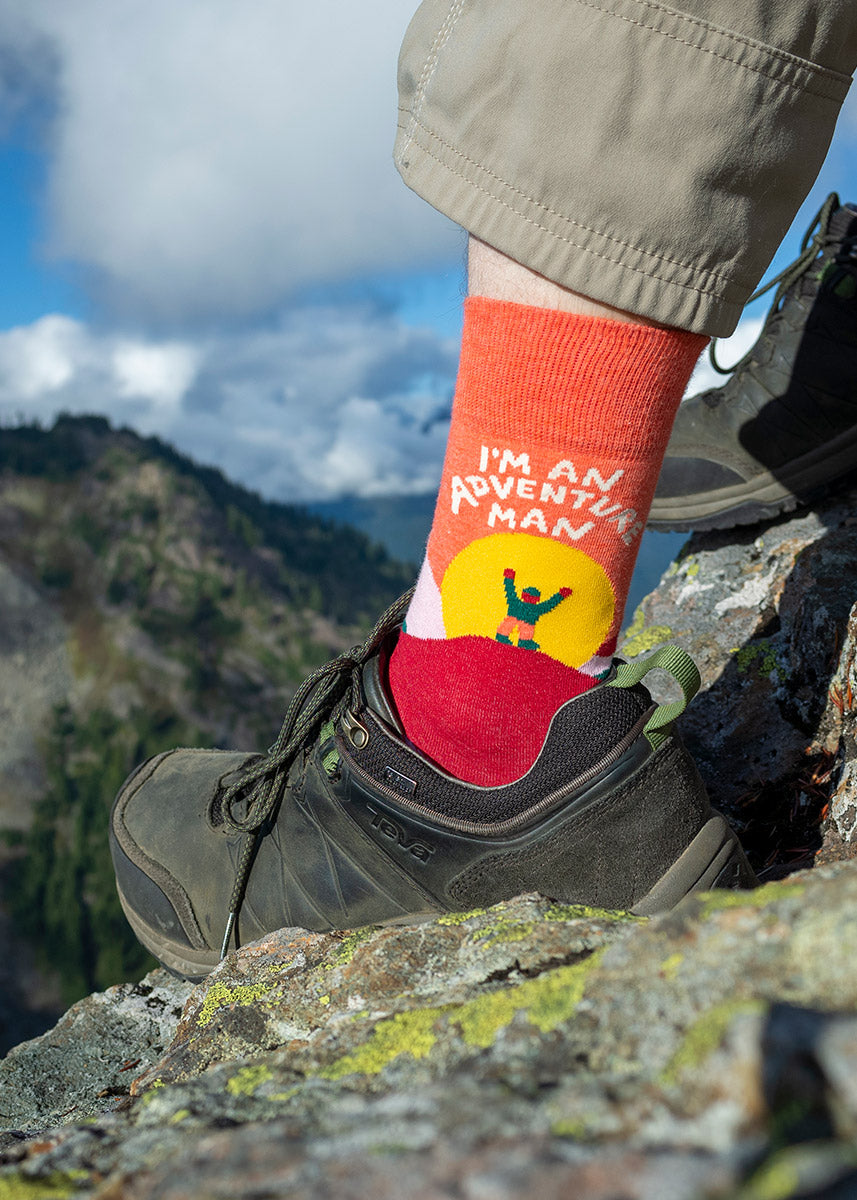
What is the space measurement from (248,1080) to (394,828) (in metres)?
0.73

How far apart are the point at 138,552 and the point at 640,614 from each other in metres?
82.1

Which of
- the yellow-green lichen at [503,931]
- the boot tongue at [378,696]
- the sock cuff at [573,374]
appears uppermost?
the sock cuff at [573,374]

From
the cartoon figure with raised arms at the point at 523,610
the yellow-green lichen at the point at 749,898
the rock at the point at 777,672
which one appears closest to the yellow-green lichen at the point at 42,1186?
the yellow-green lichen at the point at 749,898

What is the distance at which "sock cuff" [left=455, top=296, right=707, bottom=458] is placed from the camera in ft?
4.68

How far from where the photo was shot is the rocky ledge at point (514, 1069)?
560mm

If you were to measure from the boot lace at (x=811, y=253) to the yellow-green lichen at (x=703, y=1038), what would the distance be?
8.55ft

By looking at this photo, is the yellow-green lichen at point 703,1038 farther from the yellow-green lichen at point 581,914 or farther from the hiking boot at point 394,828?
the hiking boot at point 394,828

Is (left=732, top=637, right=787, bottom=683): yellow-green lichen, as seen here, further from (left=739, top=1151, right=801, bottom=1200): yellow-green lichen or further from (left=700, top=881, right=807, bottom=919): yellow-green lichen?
(left=739, top=1151, right=801, bottom=1200): yellow-green lichen

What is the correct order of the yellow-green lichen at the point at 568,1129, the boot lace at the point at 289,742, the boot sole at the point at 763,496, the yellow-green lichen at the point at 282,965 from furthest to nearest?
1. the boot sole at the point at 763,496
2. the boot lace at the point at 289,742
3. the yellow-green lichen at the point at 282,965
4. the yellow-green lichen at the point at 568,1129

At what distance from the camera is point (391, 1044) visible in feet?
3.11

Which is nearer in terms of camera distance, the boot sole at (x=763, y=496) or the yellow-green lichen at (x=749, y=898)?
the yellow-green lichen at (x=749, y=898)

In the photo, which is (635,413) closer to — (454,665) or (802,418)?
(454,665)

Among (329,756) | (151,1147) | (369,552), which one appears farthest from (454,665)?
(369,552)

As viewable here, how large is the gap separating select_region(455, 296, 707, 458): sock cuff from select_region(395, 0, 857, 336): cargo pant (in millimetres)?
68
